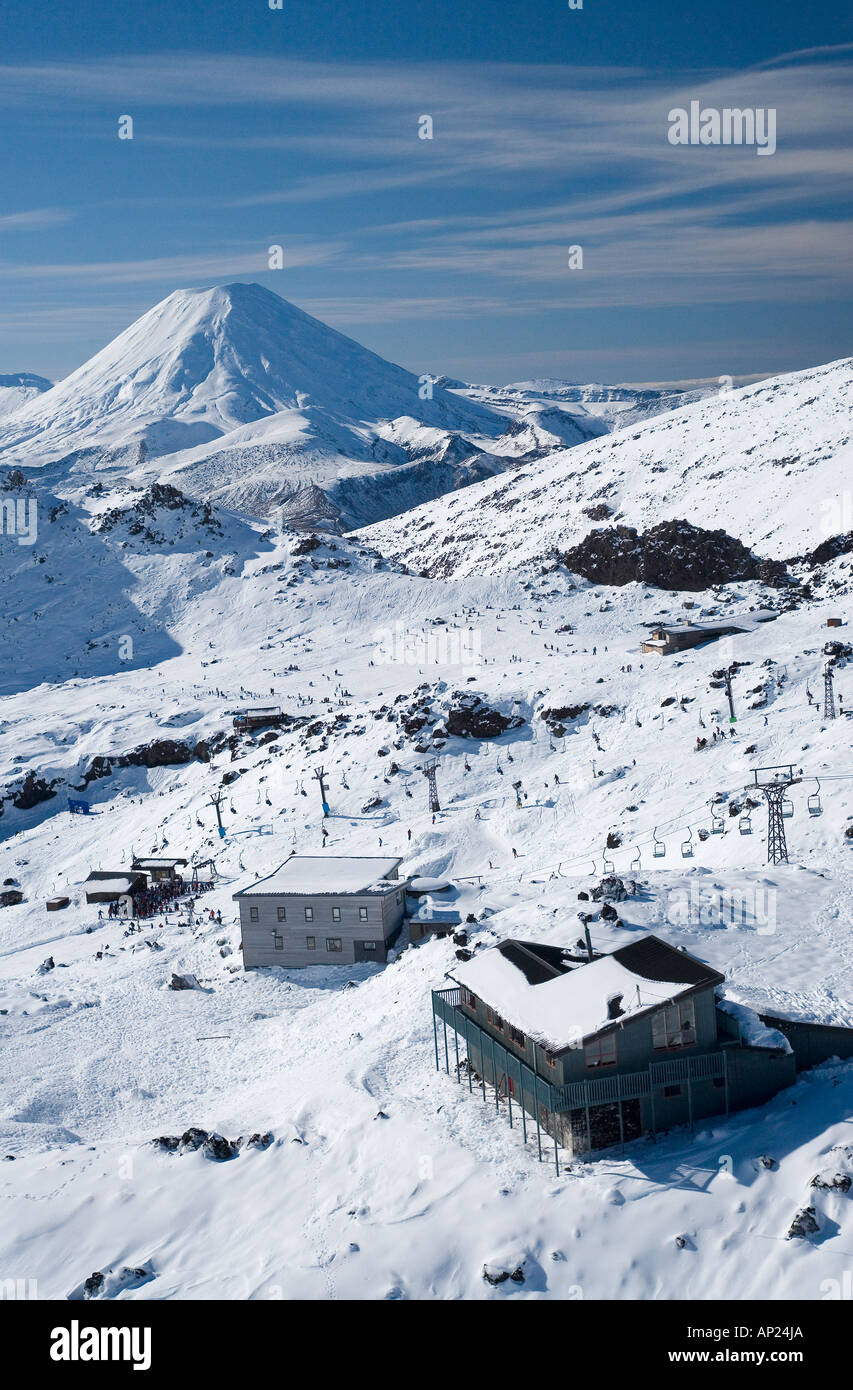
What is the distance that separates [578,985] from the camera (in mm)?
21641

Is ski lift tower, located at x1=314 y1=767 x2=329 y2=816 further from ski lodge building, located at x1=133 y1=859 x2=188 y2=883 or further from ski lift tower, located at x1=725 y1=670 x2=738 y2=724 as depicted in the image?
ski lift tower, located at x1=725 y1=670 x2=738 y2=724

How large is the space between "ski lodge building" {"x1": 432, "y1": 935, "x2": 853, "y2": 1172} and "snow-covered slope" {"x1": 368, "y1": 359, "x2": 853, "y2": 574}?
3659 inches

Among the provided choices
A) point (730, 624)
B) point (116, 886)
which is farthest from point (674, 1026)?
point (730, 624)

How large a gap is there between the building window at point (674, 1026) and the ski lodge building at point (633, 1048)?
2cm

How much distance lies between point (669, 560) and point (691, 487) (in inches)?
1776

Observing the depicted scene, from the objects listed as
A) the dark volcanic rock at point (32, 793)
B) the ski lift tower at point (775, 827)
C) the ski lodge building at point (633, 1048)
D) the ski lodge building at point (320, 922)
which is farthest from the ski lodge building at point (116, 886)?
the ski lodge building at point (633, 1048)

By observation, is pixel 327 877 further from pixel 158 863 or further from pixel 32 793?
pixel 32 793

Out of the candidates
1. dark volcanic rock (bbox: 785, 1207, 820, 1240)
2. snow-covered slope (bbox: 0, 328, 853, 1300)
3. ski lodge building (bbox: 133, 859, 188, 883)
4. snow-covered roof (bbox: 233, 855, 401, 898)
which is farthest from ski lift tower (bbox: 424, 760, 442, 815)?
dark volcanic rock (bbox: 785, 1207, 820, 1240)

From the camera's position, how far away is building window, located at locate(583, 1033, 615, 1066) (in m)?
20.0

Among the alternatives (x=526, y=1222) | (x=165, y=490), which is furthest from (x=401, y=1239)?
(x=165, y=490)

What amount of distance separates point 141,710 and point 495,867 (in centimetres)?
4407

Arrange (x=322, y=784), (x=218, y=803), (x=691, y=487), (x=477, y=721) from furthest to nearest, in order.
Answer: (x=691, y=487), (x=477, y=721), (x=218, y=803), (x=322, y=784)

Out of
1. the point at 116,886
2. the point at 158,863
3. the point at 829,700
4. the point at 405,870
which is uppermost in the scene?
the point at 829,700

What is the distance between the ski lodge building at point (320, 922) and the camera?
38.2 metres
